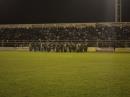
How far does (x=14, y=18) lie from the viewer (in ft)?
104

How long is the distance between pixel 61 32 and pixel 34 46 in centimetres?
483

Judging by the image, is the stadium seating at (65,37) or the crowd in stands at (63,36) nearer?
the stadium seating at (65,37)

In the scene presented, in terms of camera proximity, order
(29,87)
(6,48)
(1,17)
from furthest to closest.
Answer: (1,17), (6,48), (29,87)

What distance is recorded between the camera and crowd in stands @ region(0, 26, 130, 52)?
25.4 m

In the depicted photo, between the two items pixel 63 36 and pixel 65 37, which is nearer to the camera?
pixel 65 37

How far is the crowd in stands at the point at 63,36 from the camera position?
25406 millimetres

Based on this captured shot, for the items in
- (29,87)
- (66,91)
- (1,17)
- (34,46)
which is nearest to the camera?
(66,91)

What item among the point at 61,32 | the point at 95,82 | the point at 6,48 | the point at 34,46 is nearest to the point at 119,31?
the point at 61,32

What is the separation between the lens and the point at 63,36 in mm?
30594

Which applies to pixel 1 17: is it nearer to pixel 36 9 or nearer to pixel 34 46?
pixel 36 9

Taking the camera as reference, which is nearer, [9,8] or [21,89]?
[21,89]

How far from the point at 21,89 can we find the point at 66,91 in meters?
0.82

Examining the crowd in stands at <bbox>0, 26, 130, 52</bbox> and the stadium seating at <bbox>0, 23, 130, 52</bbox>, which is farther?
the crowd in stands at <bbox>0, 26, 130, 52</bbox>

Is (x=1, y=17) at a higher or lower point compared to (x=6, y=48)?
higher
